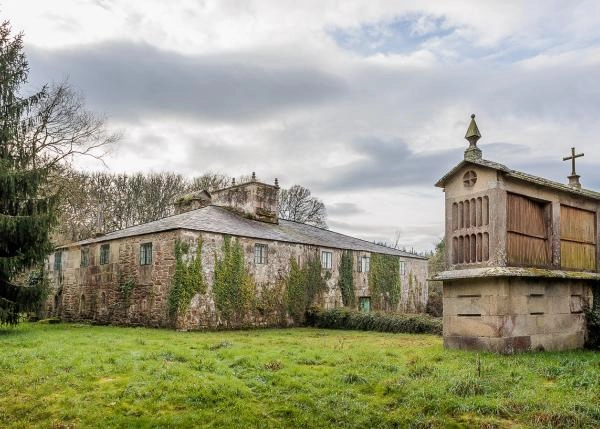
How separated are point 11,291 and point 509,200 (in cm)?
1570

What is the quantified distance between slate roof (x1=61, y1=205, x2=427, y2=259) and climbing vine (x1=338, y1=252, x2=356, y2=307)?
76 centimetres

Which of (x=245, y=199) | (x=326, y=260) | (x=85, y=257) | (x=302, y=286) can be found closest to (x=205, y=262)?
(x=302, y=286)

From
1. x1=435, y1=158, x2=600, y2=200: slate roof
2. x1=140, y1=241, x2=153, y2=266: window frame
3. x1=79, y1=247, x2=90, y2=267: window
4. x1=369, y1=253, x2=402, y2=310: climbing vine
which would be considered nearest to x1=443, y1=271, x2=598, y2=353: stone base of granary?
x1=435, y1=158, x2=600, y2=200: slate roof

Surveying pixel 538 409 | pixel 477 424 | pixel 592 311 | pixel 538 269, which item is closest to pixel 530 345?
pixel 538 269

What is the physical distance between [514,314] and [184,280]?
1422 cm

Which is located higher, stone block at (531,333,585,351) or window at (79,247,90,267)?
window at (79,247,90,267)

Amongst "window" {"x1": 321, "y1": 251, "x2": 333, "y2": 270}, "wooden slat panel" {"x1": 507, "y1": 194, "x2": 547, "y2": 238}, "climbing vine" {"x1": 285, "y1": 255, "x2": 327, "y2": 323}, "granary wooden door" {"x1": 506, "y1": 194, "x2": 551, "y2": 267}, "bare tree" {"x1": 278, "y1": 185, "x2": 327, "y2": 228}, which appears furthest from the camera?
"bare tree" {"x1": 278, "y1": 185, "x2": 327, "y2": 228}

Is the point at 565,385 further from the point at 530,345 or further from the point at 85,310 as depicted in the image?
the point at 85,310

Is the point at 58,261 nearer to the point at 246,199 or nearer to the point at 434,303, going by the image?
the point at 246,199

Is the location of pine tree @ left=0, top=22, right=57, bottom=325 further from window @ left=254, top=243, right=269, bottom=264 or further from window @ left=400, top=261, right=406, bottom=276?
window @ left=400, top=261, right=406, bottom=276

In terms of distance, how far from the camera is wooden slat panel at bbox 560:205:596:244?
45.6 feet

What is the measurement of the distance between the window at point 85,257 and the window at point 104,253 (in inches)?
60.9

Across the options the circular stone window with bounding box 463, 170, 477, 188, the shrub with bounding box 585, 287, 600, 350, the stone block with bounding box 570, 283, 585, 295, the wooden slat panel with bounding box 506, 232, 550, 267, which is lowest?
the shrub with bounding box 585, 287, 600, 350

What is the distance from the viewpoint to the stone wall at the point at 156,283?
2267 centimetres
